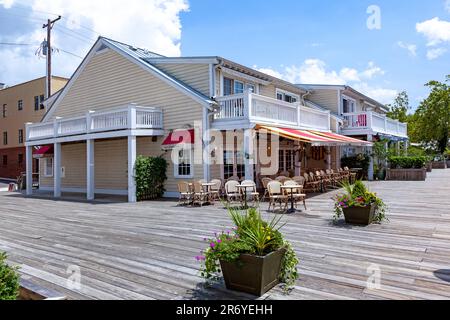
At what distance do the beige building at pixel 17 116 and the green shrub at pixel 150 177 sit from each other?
68.8 ft

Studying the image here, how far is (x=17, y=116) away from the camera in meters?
34.3

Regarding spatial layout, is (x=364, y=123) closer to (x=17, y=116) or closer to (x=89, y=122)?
(x=89, y=122)

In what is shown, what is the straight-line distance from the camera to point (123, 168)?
18.6 m

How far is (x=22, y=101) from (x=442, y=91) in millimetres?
51275

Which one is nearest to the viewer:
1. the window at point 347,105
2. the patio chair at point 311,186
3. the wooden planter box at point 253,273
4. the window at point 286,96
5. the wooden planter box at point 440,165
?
the wooden planter box at point 253,273

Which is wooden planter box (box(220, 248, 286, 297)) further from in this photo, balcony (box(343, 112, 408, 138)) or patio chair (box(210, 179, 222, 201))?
balcony (box(343, 112, 408, 138))

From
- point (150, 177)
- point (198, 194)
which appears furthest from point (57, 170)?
point (198, 194)

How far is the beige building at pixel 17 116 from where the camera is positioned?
3241 cm

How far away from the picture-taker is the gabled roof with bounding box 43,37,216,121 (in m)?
15.5

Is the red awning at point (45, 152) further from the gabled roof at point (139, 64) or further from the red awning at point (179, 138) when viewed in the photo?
the red awning at point (179, 138)

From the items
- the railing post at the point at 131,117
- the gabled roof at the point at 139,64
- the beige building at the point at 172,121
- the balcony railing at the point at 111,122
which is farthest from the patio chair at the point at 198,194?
the balcony railing at the point at 111,122

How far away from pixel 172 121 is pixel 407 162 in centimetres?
1644

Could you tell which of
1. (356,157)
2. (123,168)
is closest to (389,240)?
(123,168)

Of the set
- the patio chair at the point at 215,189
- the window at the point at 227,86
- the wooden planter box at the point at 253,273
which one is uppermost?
the window at the point at 227,86
